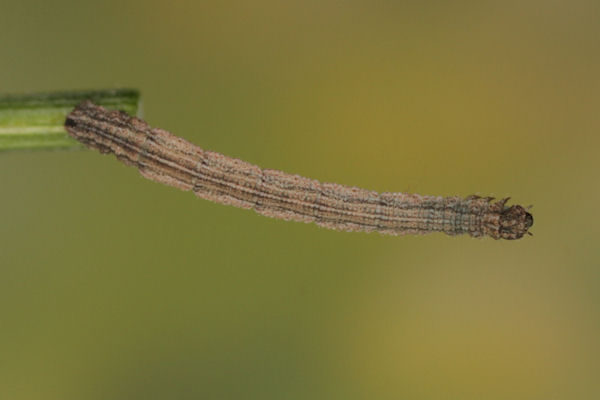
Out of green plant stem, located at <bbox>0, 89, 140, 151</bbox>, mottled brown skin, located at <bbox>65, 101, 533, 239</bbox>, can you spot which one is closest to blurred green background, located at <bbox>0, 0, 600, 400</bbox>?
mottled brown skin, located at <bbox>65, 101, 533, 239</bbox>

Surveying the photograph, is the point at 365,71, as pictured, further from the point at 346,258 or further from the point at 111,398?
the point at 111,398

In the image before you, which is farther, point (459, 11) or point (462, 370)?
point (459, 11)

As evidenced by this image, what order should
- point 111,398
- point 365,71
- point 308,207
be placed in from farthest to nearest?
point 365,71 → point 111,398 → point 308,207

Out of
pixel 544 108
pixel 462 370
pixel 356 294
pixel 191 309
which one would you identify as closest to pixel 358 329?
pixel 356 294

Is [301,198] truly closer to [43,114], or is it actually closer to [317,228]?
[317,228]

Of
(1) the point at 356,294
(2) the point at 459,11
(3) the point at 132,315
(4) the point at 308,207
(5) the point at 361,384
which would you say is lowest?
(5) the point at 361,384

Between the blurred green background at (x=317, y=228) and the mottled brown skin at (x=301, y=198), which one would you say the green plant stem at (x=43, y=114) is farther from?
the blurred green background at (x=317, y=228)

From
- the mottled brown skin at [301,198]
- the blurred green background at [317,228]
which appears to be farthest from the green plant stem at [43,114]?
the blurred green background at [317,228]
